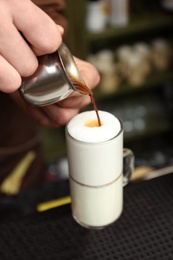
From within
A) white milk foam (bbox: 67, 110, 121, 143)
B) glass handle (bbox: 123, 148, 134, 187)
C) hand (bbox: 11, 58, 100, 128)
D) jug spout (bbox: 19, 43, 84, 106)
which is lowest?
glass handle (bbox: 123, 148, 134, 187)

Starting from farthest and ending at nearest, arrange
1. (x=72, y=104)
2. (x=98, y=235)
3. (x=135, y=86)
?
(x=135, y=86)
(x=72, y=104)
(x=98, y=235)

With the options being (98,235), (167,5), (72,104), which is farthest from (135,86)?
(98,235)

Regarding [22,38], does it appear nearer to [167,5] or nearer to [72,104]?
[72,104]

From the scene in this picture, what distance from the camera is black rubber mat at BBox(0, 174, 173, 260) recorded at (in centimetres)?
78

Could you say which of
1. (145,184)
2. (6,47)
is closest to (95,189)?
(145,184)

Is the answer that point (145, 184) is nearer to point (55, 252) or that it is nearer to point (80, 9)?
point (55, 252)

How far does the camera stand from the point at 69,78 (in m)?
0.72

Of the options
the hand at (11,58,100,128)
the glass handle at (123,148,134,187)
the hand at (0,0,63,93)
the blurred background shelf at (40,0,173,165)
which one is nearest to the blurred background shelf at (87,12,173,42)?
the blurred background shelf at (40,0,173,165)

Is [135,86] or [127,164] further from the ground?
[127,164]

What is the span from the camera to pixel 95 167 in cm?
77

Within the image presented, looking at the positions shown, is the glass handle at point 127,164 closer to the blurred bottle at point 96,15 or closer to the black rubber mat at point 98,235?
the black rubber mat at point 98,235

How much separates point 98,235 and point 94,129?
0.74 feet

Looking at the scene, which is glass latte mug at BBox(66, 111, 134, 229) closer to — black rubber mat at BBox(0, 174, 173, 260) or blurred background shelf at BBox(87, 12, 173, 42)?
black rubber mat at BBox(0, 174, 173, 260)

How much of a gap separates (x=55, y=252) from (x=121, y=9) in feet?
5.12
